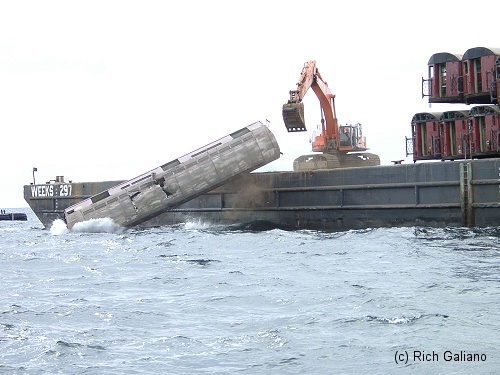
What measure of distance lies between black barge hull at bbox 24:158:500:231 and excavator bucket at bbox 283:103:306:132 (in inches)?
129

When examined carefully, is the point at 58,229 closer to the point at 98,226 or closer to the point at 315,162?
the point at 98,226

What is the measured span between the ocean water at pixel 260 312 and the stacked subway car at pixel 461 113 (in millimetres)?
9181

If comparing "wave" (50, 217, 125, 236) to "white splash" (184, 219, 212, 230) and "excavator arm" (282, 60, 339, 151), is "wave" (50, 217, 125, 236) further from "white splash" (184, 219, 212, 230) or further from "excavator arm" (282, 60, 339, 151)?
"excavator arm" (282, 60, 339, 151)

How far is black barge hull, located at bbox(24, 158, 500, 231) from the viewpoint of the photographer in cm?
3359

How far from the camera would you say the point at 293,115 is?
140 feet

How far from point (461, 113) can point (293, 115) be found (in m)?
9.28

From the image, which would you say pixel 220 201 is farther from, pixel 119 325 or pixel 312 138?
pixel 119 325

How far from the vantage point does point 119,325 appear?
14.7m

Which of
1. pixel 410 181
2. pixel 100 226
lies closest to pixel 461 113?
pixel 410 181

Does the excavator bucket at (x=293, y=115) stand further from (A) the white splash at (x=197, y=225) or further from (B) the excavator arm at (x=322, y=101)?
(A) the white splash at (x=197, y=225)

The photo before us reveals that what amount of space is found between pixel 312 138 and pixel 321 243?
1749cm

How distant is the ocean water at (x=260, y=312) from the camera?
12.1 metres

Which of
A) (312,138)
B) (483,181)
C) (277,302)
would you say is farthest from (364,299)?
(312,138)

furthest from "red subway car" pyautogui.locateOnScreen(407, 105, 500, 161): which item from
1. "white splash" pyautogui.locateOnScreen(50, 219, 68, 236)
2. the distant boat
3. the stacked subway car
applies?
the distant boat
